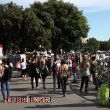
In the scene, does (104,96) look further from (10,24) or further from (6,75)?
(10,24)

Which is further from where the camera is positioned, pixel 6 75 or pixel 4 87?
pixel 4 87

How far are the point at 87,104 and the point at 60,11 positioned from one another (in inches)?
2018

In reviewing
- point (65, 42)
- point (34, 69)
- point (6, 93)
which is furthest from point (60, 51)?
point (6, 93)

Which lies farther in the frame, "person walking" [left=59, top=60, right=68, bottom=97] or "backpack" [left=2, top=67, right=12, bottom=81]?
"person walking" [left=59, top=60, right=68, bottom=97]

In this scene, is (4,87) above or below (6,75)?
below

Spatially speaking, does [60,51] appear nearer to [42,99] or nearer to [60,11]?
[60,11]

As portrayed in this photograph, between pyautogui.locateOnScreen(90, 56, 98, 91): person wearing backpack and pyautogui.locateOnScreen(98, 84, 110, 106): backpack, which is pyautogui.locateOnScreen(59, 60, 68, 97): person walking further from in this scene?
pyautogui.locateOnScreen(98, 84, 110, 106): backpack

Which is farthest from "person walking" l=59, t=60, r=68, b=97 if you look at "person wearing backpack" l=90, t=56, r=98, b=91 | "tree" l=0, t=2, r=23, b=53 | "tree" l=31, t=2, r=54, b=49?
"tree" l=31, t=2, r=54, b=49

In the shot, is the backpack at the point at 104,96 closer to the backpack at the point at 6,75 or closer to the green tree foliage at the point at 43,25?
the backpack at the point at 6,75

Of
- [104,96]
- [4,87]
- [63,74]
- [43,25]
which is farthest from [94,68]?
[43,25]

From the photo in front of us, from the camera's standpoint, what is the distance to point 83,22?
230 feet

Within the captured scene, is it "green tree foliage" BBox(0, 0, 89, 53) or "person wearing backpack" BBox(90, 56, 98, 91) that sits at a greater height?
"green tree foliage" BBox(0, 0, 89, 53)

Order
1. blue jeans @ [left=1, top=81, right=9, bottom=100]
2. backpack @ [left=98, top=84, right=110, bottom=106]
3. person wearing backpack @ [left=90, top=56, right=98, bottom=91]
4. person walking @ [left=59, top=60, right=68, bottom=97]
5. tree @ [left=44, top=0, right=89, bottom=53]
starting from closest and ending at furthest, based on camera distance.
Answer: backpack @ [left=98, top=84, right=110, bottom=106] → blue jeans @ [left=1, top=81, right=9, bottom=100] → person walking @ [left=59, top=60, right=68, bottom=97] → person wearing backpack @ [left=90, top=56, right=98, bottom=91] → tree @ [left=44, top=0, right=89, bottom=53]

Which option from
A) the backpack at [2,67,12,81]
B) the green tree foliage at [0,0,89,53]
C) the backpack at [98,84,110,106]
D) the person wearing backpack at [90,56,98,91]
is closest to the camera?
the backpack at [98,84,110,106]
